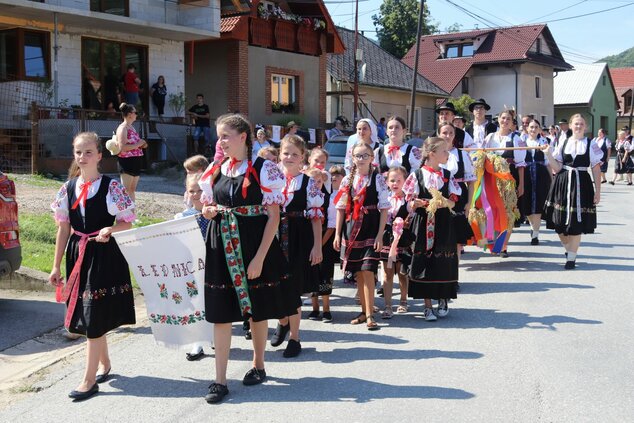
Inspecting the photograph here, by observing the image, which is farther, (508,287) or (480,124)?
(480,124)

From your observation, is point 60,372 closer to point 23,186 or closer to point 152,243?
point 152,243

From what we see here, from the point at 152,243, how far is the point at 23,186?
10.4 metres

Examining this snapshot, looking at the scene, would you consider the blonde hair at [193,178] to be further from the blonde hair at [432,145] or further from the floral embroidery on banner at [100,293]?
the blonde hair at [432,145]

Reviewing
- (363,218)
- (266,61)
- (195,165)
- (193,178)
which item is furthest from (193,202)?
(266,61)

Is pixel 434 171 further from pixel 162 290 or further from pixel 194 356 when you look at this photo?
pixel 162 290

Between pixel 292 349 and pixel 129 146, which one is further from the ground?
pixel 129 146

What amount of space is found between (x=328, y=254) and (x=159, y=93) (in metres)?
16.5

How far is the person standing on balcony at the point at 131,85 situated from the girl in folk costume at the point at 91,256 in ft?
53.8

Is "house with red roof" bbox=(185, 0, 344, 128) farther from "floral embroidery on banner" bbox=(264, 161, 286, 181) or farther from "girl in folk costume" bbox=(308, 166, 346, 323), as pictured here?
"floral embroidery on banner" bbox=(264, 161, 286, 181)

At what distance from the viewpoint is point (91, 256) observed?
5500 millimetres

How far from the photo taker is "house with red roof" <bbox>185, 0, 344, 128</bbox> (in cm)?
2628

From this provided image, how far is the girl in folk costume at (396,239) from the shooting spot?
7.79 m

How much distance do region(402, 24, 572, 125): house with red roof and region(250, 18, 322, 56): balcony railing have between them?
2220 cm

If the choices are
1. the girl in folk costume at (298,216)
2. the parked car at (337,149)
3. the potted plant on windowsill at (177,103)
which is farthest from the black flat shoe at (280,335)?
the potted plant on windowsill at (177,103)
